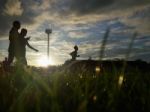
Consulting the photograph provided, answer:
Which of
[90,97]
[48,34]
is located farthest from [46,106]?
[48,34]

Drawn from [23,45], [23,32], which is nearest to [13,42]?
[23,45]

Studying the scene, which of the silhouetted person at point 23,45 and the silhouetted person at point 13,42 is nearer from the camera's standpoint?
the silhouetted person at point 13,42

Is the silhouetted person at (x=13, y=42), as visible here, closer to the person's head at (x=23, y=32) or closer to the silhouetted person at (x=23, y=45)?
the silhouetted person at (x=23, y=45)

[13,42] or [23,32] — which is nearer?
[23,32]

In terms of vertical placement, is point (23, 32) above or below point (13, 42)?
above

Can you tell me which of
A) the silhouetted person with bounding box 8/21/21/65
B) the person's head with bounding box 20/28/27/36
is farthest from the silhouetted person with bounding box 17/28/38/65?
the silhouetted person with bounding box 8/21/21/65

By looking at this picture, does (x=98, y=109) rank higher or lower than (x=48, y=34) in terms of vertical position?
lower

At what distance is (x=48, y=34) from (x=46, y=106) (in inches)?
1079

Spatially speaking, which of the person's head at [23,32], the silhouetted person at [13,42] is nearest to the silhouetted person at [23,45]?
the person's head at [23,32]

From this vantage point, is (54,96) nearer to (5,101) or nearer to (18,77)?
(5,101)

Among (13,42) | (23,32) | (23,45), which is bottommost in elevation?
(23,45)

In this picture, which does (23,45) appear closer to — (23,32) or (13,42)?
(13,42)

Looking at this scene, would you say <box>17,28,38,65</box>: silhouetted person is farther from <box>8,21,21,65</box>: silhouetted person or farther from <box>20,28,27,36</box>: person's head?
<box>8,21,21,65</box>: silhouetted person

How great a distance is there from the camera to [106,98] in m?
2.94
